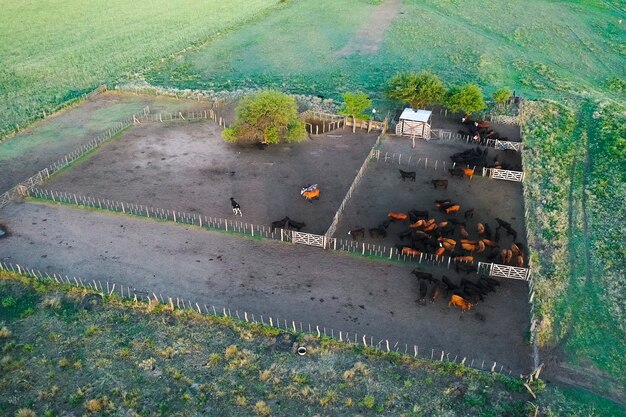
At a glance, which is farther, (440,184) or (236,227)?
(440,184)

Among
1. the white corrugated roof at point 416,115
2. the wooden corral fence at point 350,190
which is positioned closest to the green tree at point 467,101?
the white corrugated roof at point 416,115

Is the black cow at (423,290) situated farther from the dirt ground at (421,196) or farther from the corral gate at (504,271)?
the dirt ground at (421,196)

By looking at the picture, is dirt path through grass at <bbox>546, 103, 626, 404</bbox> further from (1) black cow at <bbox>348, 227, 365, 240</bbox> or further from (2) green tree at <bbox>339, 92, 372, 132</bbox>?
(2) green tree at <bbox>339, 92, 372, 132</bbox>

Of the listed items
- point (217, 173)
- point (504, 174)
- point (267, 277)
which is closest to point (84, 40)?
point (217, 173)

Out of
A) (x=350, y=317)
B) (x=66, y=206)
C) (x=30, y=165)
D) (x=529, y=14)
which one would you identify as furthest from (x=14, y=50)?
(x=529, y=14)

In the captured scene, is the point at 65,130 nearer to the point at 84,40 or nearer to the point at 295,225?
the point at 295,225

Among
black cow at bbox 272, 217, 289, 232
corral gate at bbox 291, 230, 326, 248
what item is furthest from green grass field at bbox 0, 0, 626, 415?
black cow at bbox 272, 217, 289, 232
